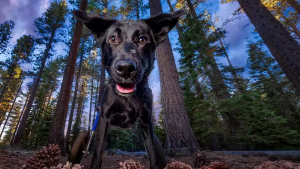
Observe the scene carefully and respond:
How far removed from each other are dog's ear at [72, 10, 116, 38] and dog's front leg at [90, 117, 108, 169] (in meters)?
1.16

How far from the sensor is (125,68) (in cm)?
132

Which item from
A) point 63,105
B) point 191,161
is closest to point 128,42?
point 191,161

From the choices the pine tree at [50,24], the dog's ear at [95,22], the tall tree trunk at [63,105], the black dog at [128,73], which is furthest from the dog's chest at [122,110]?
the pine tree at [50,24]

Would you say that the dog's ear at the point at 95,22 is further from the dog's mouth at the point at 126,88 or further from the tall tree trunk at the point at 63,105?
the tall tree trunk at the point at 63,105

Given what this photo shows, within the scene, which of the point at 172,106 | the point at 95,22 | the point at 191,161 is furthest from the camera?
the point at 172,106

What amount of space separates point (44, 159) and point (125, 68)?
5.44 ft

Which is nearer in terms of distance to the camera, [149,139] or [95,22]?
[149,139]

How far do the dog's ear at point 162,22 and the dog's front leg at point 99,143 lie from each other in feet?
4.38

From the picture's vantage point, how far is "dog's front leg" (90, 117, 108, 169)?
150 centimetres

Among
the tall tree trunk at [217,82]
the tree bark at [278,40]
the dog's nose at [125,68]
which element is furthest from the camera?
the tall tree trunk at [217,82]

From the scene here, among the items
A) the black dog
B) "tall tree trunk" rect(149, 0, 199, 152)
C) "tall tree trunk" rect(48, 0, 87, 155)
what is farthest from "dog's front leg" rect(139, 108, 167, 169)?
"tall tree trunk" rect(48, 0, 87, 155)

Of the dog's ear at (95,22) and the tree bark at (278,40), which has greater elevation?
the tree bark at (278,40)

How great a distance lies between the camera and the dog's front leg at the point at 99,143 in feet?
4.91

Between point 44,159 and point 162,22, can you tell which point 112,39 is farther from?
point 44,159
